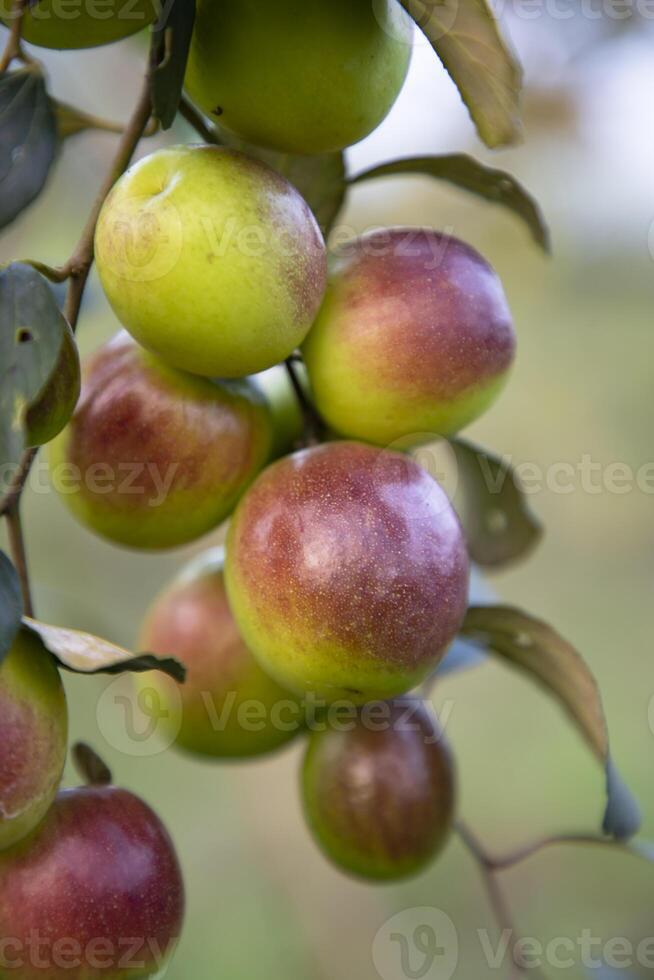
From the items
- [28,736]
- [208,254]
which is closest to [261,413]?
[208,254]

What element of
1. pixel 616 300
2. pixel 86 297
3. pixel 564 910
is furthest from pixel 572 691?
pixel 616 300

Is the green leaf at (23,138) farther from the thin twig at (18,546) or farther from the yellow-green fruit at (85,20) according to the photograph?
the thin twig at (18,546)

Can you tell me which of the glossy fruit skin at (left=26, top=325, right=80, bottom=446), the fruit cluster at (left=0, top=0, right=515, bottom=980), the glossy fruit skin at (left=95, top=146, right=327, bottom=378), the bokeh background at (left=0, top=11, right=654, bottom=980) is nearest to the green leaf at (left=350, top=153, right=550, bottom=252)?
the fruit cluster at (left=0, top=0, right=515, bottom=980)

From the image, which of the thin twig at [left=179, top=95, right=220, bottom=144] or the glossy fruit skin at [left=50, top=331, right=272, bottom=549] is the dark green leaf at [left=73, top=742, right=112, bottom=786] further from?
the thin twig at [left=179, top=95, right=220, bottom=144]

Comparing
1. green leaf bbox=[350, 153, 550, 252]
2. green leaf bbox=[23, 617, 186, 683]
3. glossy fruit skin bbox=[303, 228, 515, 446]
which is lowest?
green leaf bbox=[23, 617, 186, 683]

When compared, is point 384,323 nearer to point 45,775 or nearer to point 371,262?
point 371,262

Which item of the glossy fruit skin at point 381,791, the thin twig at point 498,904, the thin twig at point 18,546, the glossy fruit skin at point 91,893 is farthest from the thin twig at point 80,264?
the thin twig at point 498,904
